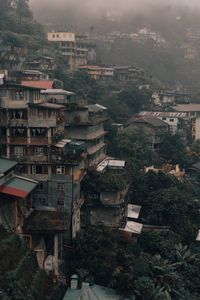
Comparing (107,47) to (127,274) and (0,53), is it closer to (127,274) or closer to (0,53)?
(0,53)

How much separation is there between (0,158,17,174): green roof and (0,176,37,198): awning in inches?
42.4

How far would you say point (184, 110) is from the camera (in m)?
77.6

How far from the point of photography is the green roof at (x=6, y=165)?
103 ft

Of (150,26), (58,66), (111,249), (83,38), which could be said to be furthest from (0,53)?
(150,26)

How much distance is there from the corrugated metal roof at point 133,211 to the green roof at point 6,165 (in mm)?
16353

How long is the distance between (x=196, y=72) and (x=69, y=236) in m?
113

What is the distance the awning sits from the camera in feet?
99.5

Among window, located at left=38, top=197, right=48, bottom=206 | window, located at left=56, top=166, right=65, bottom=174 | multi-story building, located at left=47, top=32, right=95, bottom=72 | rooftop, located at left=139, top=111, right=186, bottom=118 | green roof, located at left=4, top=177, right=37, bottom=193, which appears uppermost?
multi-story building, located at left=47, top=32, right=95, bottom=72

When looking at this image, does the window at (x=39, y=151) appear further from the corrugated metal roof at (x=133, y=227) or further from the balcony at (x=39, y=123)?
the corrugated metal roof at (x=133, y=227)

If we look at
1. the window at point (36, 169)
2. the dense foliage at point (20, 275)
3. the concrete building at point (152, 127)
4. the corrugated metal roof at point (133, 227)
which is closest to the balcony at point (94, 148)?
the window at point (36, 169)

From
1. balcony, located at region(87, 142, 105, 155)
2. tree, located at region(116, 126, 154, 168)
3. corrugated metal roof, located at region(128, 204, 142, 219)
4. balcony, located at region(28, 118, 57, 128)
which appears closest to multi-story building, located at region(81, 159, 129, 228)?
corrugated metal roof, located at region(128, 204, 142, 219)

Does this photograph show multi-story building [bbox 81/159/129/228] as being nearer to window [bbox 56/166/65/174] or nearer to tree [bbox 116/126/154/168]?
window [bbox 56/166/65/174]

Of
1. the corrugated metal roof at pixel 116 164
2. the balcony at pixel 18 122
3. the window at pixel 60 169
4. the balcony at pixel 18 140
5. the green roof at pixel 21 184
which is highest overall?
the balcony at pixel 18 122

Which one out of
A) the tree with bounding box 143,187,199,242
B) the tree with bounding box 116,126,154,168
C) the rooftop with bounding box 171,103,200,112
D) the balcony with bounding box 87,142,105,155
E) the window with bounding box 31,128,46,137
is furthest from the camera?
the rooftop with bounding box 171,103,200,112
